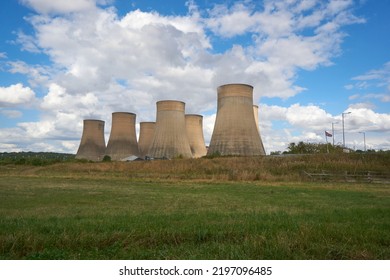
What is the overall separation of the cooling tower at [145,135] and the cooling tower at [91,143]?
19.9 ft

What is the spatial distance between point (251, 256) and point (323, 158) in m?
25.2

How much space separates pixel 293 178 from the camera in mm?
19672

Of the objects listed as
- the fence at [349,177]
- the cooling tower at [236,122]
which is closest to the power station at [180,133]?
the cooling tower at [236,122]

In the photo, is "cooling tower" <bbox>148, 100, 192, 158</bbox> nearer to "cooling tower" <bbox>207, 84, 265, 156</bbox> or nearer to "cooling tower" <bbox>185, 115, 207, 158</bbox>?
"cooling tower" <bbox>207, 84, 265, 156</bbox>

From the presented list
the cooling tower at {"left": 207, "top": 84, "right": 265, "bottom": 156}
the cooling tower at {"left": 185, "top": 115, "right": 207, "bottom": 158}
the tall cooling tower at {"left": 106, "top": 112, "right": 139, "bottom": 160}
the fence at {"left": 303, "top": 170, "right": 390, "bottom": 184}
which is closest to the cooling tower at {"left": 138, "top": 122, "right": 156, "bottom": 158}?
the cooling tower at {"left": 185, "top": 115, "right": 207, "bottom": 158}

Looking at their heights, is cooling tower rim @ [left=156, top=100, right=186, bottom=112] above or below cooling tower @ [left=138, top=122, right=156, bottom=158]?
above

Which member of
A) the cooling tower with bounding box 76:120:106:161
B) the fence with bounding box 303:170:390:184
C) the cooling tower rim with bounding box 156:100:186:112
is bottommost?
the fence with bounding box 303:170:390:184

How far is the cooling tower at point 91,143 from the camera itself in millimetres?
43531

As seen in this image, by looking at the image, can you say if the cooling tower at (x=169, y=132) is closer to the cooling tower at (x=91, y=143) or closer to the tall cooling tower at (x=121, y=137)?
the tall cooling tower at (x=121, y=137)

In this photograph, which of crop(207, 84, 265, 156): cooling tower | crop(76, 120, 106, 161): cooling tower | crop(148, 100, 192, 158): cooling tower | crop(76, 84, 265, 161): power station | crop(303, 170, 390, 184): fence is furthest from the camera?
crop(76, 120, 106, 161): cooling tower

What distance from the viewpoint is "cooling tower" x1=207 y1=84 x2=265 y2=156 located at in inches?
1179

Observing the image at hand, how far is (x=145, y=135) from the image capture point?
50250 mm

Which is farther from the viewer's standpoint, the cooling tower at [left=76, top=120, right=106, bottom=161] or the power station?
the cooling tower at [left=76, top=120, right=106, bottom=161]

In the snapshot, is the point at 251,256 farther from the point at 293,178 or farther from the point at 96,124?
the point at 96,124
